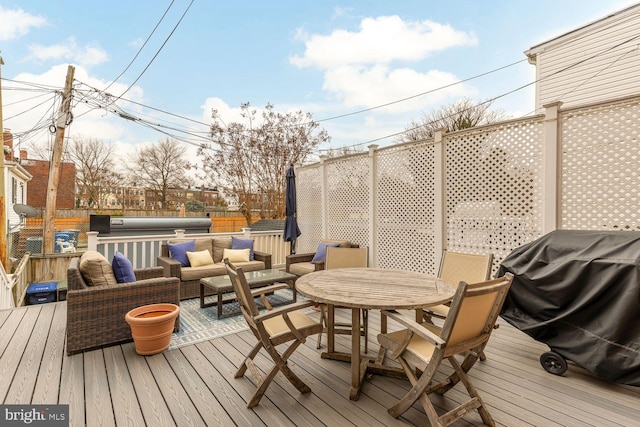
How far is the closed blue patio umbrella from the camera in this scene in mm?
6668

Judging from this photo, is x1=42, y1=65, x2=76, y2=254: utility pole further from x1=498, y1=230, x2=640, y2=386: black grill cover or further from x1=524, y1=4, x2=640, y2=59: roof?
x1=524, y1=4, x2=640, y2=59: roof

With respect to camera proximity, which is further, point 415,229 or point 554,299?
point 415,229

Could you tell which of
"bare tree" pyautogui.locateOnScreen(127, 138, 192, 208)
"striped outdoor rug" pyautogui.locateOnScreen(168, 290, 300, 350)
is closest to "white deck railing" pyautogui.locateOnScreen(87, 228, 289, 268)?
"striped outdoor rug" pyautogui.locateOnScreen(168, 290, 300, 350)

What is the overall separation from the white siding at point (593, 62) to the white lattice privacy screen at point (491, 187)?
126 inches

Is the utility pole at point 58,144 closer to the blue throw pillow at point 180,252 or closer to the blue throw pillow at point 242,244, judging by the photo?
the blue throw pillow at point 180,252

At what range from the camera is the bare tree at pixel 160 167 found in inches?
585

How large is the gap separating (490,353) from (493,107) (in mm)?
10880

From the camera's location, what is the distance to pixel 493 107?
10922mm

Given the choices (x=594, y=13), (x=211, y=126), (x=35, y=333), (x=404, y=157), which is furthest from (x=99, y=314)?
(x=594, y=13)

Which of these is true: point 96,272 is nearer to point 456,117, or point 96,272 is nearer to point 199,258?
point 199,258

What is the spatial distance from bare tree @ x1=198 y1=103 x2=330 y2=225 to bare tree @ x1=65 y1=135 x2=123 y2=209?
837 centimetres

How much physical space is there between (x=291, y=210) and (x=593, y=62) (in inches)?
282

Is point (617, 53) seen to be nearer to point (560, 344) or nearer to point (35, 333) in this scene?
point (560, 344)

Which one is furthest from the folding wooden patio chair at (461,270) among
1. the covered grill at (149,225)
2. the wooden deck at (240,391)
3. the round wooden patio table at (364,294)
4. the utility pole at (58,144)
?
the covered grill at (149,225)
